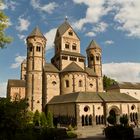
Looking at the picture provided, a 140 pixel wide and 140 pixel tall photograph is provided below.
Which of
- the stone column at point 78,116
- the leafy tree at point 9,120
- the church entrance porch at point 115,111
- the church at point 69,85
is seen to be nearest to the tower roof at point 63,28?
the church at point 69,85

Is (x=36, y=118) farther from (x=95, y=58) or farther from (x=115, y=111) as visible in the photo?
(x=95, y=58)

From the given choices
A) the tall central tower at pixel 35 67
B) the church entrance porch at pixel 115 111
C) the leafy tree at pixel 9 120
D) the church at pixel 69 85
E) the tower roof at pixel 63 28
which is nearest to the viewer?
the leafy tree at pixel 9 120

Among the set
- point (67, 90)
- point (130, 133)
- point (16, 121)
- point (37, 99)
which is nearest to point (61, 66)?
point (67, 90)

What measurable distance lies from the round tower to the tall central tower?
15.4m

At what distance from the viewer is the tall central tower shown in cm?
5331

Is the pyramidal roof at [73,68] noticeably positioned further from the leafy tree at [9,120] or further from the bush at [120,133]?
the leafy tree at [9,120]

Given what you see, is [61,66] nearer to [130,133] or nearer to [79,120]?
[79,120]

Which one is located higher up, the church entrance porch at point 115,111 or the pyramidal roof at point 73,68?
the pyramidal roof at point 73,68

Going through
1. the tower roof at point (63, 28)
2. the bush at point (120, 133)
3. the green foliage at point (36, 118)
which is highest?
the tower roof at point (63, 28)

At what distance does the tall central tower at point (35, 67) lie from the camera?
53312 millimetres

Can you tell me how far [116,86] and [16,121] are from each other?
6374cm

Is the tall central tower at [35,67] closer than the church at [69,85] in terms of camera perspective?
No

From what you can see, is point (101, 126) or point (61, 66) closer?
point (101, 126)

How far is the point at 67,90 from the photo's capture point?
5506 centimetres
